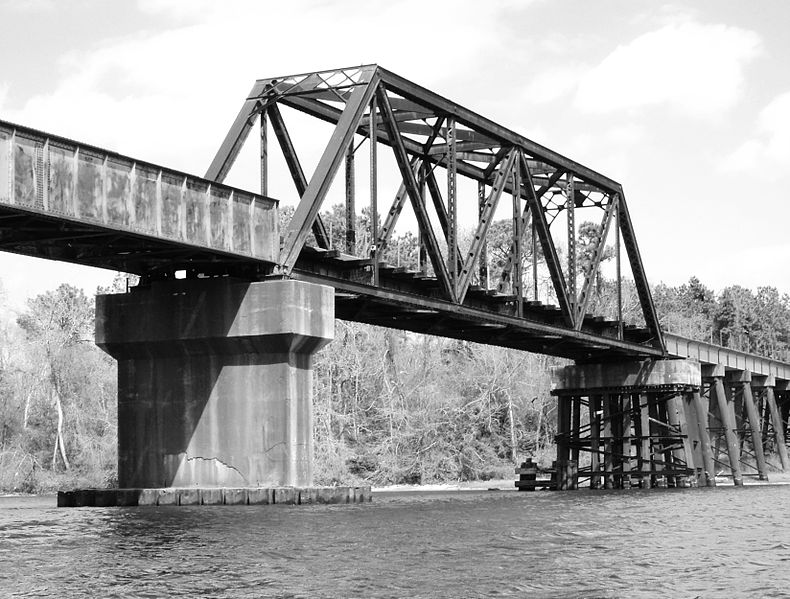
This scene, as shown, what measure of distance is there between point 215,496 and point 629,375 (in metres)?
34.7

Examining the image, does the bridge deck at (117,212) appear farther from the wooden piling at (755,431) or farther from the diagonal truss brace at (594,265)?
the wooden piling at (755,431)

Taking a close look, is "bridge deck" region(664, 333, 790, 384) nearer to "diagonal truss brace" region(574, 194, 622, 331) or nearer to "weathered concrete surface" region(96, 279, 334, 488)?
"diagonal truss brace" region(574, 194, 622, 331)

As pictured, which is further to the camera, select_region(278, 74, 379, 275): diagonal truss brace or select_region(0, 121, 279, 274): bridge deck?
select_region(278, 74, 379, 275): diagonal truss brace

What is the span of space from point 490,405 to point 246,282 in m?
53.9

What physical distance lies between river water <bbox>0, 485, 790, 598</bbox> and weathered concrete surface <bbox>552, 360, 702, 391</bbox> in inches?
1001

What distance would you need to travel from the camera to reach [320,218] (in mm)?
50969

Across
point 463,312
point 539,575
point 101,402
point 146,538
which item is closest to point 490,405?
point 101,402

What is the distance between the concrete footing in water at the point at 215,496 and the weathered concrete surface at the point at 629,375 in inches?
1114

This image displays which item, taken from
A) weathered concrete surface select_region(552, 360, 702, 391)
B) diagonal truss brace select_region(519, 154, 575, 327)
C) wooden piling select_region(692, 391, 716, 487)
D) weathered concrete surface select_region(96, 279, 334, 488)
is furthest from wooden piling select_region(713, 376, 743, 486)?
weathered concrete surface select_region(96, 279, 334, 488)

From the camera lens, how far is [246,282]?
4222cm

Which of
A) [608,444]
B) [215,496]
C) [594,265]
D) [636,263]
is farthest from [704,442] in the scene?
[215,496]

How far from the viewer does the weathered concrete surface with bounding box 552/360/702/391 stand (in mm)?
70750

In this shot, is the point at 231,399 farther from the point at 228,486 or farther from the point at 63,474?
the point at 63,474

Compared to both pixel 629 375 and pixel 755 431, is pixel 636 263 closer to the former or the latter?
pixel 629 375
